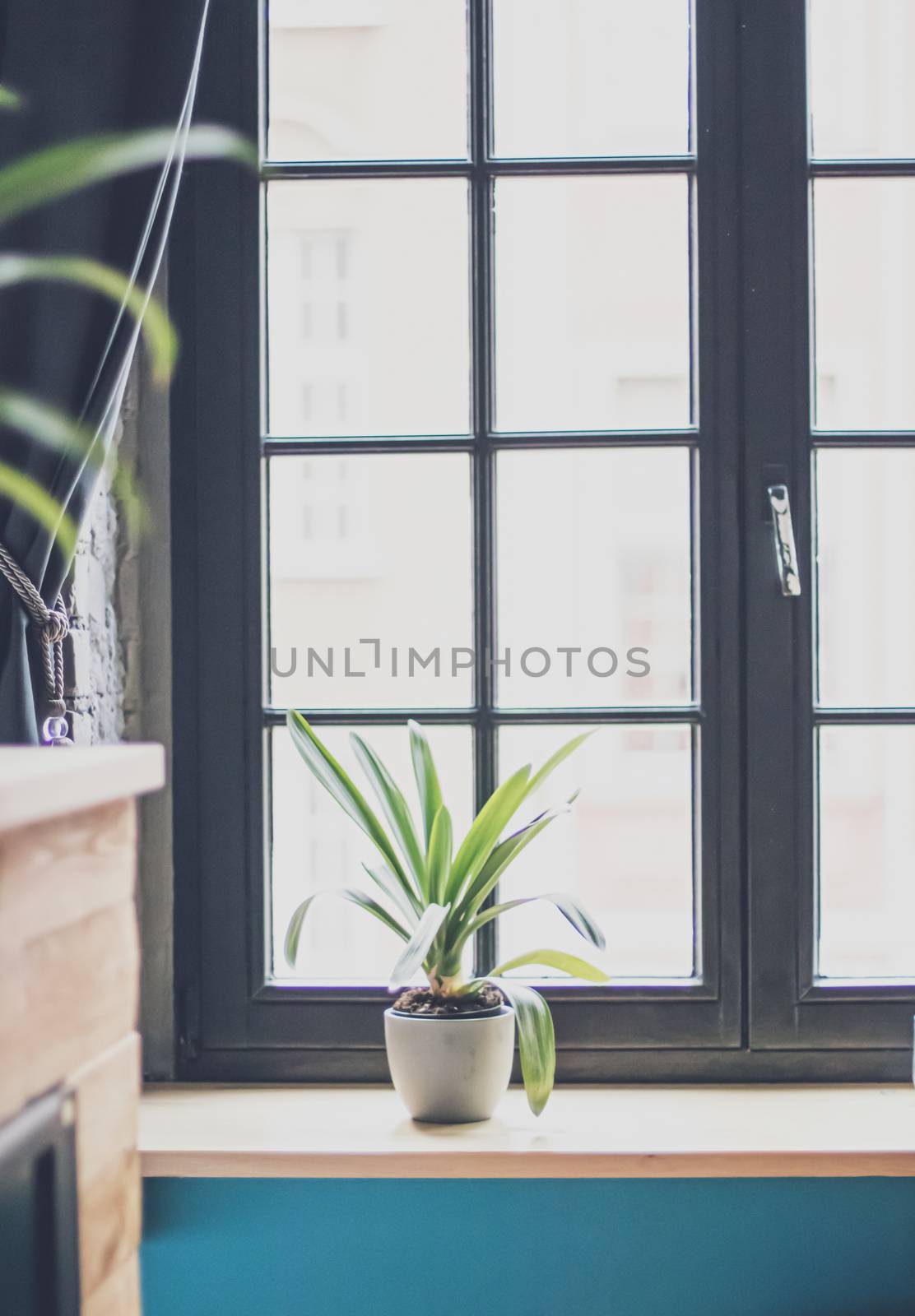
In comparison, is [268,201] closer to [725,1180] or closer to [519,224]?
[725,1180]

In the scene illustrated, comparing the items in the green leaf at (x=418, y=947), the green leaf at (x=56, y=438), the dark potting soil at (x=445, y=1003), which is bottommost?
the dark potting soil at (x=445, y=1003)

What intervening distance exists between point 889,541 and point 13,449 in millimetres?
4798

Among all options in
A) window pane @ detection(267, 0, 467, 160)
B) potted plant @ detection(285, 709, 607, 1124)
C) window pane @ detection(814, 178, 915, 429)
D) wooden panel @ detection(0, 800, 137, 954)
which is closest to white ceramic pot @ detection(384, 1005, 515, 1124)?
potted plant @ detection(285, 709, 607, 1124)

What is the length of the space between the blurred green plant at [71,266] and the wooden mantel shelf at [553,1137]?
28.2 inches

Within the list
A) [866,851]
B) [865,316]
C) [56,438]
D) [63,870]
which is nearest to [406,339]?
[56,438]

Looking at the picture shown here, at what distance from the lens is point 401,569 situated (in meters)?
1.76

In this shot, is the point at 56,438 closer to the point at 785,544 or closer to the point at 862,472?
the point at 785,544

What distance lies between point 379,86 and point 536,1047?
1.56 meters

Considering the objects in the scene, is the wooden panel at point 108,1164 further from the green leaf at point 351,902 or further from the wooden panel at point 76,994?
the green leaf at point 351,902

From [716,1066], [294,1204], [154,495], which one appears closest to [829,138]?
[154,495]

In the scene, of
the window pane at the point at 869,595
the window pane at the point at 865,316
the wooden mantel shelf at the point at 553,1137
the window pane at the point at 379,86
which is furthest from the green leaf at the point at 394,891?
the window pane at the point at 865,316

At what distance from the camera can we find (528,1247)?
4.36 feet

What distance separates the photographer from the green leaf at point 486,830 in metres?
1.40

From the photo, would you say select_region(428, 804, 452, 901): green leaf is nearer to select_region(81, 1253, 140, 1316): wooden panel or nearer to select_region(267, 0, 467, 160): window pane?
select_region(81, 1253, 140, 1316): wooden panel
